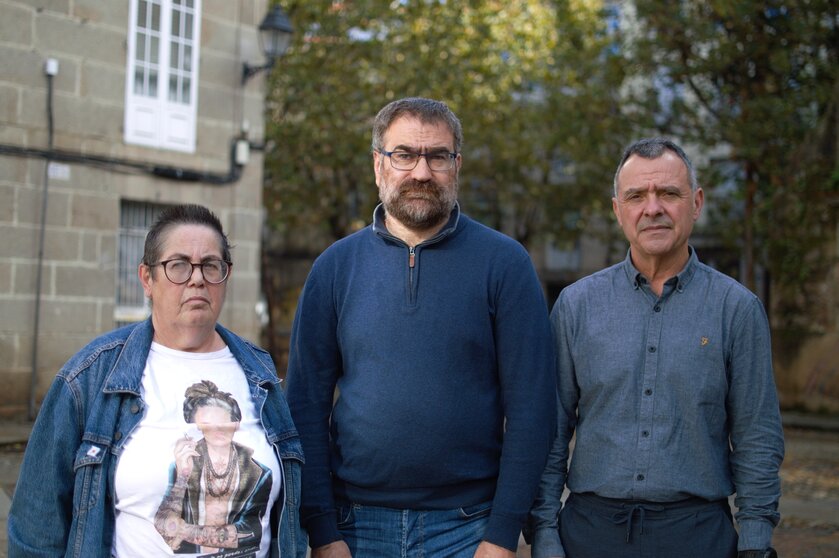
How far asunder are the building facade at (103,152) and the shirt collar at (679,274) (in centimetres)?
984

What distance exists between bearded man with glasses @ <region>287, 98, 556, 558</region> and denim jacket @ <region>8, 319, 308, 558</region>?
64 cm

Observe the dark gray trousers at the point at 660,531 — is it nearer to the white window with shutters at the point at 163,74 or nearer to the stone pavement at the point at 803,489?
the stone pavement at the point at 803,489

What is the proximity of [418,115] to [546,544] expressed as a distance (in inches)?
59.4

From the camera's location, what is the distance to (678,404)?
3.09 meters

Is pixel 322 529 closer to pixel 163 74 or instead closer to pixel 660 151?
pixel 660 151

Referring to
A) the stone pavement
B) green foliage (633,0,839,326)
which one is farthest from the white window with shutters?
green foliage (633,0,839,326)

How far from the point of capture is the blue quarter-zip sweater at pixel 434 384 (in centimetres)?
308

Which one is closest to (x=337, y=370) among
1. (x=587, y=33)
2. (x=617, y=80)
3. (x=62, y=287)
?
(x=62, y=287)

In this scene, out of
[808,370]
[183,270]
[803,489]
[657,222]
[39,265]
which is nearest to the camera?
[183,270]

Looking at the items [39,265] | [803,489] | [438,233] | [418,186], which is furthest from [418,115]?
[39,265]

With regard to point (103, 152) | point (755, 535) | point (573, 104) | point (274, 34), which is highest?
point (573, 104)

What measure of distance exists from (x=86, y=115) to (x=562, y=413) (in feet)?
33.6

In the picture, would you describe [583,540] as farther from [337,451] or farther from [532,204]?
[532,204]

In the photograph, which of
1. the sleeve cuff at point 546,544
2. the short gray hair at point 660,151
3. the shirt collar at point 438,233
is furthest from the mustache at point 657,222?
the sleeve cuff at point 546,544
